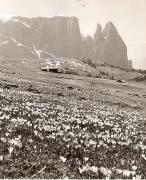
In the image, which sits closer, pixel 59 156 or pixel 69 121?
pixel 59 156

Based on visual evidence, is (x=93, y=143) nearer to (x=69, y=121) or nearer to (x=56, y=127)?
(x=56, y=127)

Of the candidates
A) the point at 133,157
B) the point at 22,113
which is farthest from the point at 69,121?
the point at 133,157

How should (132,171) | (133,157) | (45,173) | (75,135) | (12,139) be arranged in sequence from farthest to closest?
1. (75,135)
2. (133,157)
3. (12,139)
4. (132,171)
5. (45,173)

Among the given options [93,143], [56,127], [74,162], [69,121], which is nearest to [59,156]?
[74,162]

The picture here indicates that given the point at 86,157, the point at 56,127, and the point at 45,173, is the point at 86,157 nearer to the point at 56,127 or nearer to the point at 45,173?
the point at 45,173

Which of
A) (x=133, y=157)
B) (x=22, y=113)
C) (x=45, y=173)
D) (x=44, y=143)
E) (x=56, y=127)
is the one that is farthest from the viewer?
(x=22, y=113)

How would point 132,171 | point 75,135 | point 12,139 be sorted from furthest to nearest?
1. point 75,135
2. point 12,139
3. point 132,171

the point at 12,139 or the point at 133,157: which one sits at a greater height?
the point at 12,139

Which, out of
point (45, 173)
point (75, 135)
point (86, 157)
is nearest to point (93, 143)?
point (75, 135)

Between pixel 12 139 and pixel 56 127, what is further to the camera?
pixel 56 127
